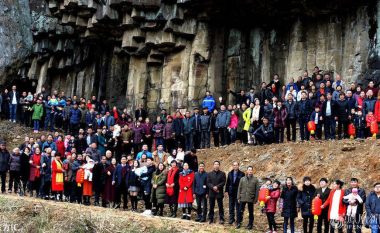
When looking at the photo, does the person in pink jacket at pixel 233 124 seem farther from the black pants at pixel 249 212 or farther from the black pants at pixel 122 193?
the black pants at pixel 249 212

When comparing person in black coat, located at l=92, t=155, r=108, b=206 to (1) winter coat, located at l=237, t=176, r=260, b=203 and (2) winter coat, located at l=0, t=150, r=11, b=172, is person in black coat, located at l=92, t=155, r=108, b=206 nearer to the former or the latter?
(2) winter coat, located at l=0, t=150, r=11, b=172

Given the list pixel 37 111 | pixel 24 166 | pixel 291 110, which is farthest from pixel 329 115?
pixel 37 111

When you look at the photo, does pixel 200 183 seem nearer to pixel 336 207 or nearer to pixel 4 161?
pixel 336 207

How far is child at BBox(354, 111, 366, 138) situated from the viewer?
2345cm

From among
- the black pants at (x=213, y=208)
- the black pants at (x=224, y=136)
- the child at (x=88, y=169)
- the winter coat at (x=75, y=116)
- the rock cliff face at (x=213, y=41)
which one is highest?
the rock cliff face at (x=213, y=41)

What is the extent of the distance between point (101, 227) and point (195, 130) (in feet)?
35.4

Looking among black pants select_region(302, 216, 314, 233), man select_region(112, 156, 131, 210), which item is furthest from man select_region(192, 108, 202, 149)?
black pants select_region(302, 216, 314, 233)

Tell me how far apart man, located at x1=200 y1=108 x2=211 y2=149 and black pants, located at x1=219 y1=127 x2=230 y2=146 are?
1.62 ft

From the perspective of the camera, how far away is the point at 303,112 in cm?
2455

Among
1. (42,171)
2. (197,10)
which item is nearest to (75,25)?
(197,10)

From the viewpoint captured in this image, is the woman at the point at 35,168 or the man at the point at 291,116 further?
the man at the point at 291,116

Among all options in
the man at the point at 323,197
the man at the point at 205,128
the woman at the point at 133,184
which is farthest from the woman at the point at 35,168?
the man at the point at 323,197

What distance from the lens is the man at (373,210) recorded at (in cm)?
1611

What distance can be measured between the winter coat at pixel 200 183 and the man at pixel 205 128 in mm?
7842
